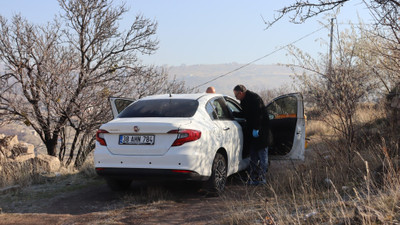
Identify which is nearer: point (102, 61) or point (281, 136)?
point (281, 136)

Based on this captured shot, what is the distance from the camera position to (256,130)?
7301 millimetres

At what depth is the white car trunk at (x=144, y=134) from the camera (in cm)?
603

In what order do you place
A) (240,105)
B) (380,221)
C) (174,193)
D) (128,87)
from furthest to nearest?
1. (128,87)
2. (240,105)
3. (174,193)
4. (380,221)

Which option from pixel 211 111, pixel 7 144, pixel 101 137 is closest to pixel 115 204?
pixel 101 137

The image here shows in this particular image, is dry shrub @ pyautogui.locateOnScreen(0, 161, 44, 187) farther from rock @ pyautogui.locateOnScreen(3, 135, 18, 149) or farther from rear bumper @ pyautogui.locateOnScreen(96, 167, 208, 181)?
rock @ pyautogui.locateOnScreen(3, 135, 18, 149)

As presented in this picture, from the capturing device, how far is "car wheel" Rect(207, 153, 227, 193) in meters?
6.42

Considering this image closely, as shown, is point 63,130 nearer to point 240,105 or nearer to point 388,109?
point 240,105

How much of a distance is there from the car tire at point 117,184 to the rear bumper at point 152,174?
701 millimetres

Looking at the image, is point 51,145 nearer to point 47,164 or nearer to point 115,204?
point 47,164

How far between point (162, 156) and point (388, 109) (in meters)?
5.59

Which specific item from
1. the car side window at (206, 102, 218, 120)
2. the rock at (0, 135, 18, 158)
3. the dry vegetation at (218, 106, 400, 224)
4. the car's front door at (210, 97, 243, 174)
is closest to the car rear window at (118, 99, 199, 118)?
Answer: the car side window at (206, 102, 218, 120)

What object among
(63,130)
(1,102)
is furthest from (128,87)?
(1,102)

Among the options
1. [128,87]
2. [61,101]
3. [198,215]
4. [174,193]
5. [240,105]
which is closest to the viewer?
[198,215]

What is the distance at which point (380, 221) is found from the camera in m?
3.99
